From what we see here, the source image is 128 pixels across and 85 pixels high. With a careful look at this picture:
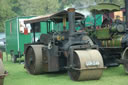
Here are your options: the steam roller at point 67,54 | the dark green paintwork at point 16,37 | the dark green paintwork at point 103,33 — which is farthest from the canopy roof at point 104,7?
the dark green paintwork at point 16,37

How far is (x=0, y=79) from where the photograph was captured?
225 inches

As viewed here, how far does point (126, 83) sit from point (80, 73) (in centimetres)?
117

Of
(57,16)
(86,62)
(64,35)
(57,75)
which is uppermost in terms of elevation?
(57,16)

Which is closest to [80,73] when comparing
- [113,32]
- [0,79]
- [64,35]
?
[64,35]

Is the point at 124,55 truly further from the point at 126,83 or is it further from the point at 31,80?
the point at 31,80

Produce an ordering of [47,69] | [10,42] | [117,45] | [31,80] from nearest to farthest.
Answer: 1. [31,80]
2. [47,69]
3. [117,45]
4. [10,42]

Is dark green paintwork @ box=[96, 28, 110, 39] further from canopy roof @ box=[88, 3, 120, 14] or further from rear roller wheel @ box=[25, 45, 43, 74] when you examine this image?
rear roller wheel @ box=[25, 45, 43, 74]

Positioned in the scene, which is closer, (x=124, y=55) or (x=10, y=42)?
(x=124, y=55)

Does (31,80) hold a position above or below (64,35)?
below

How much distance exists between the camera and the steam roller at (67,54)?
23.3 feet

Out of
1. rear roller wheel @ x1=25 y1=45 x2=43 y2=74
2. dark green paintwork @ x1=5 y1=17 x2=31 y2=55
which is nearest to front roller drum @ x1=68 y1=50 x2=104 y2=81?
rear roller wheel @ x1=25 y1=45 x2=43 y2=74

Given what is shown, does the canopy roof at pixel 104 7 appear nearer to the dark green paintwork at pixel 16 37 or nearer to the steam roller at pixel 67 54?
the steam roller at pixel 67 54

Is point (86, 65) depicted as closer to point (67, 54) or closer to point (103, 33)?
point (67, 54)

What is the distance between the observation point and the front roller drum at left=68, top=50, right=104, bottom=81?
23.0 feet
